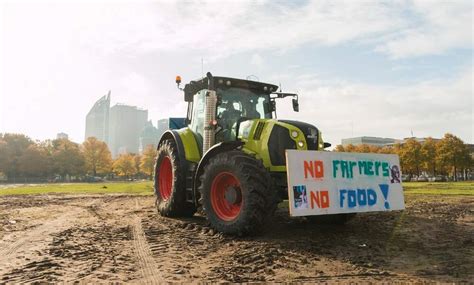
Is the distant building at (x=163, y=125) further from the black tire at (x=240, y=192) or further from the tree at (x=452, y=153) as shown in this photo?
the tree at (x=452, y=153)

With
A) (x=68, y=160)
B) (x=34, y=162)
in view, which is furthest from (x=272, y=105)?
(x=34, y=162)

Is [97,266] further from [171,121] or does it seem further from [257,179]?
[171,121]

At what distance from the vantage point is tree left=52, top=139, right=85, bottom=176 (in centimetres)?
6562

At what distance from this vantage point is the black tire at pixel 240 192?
19.5 ft

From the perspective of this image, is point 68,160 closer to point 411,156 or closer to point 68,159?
point 68,159

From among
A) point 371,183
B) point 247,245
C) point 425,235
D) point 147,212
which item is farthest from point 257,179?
point 147,212

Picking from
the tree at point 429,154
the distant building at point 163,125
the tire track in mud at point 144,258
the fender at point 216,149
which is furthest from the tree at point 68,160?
the fender at point 216,149

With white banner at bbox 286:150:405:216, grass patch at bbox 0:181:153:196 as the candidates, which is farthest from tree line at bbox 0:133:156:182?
white banner at bbox 286:150:405:216

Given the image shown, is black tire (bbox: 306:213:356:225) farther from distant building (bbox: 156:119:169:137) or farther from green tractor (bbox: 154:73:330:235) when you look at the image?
distant building (bbox: 156:119:169:137)

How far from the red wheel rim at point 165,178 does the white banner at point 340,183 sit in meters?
4.83

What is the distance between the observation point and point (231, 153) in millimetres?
6500

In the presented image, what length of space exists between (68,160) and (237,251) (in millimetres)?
67179

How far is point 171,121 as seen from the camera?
11.2 m

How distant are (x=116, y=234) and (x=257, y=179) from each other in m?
2.84
